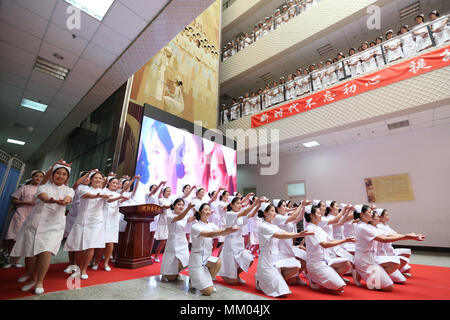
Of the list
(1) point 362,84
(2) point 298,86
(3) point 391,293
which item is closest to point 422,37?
(1) point 362,84

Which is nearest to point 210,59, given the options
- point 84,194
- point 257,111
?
point 257,111

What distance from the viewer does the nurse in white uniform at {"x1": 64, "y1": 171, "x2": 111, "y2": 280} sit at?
274 cm

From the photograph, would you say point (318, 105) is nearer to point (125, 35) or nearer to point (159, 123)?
point (159, 123)

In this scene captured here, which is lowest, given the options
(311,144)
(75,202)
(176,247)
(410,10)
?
(176,247)

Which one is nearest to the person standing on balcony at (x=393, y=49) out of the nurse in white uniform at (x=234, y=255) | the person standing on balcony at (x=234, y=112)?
the person standing on balcony at (x=234, y=112)

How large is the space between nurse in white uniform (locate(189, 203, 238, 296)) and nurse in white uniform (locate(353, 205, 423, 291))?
1952 mm

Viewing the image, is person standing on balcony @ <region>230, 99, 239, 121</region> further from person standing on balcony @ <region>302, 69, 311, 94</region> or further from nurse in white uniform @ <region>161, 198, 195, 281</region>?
nurse in white uniform @ <region>161, 198, 195, 281</region>

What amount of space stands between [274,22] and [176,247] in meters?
10.3

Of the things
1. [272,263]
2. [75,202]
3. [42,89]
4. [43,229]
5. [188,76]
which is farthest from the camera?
[188,76]

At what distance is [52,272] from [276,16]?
11401 millimetres

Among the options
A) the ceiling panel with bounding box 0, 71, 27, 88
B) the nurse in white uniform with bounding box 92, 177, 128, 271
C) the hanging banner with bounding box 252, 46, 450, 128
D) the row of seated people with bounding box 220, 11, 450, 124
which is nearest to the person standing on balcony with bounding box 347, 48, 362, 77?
the row of seated people with bounding box 220, 11, 450, 124

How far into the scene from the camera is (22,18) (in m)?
3.52

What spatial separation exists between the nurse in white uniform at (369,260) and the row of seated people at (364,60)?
18.2ft

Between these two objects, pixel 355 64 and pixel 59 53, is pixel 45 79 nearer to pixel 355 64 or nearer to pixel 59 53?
pixel 59 53
